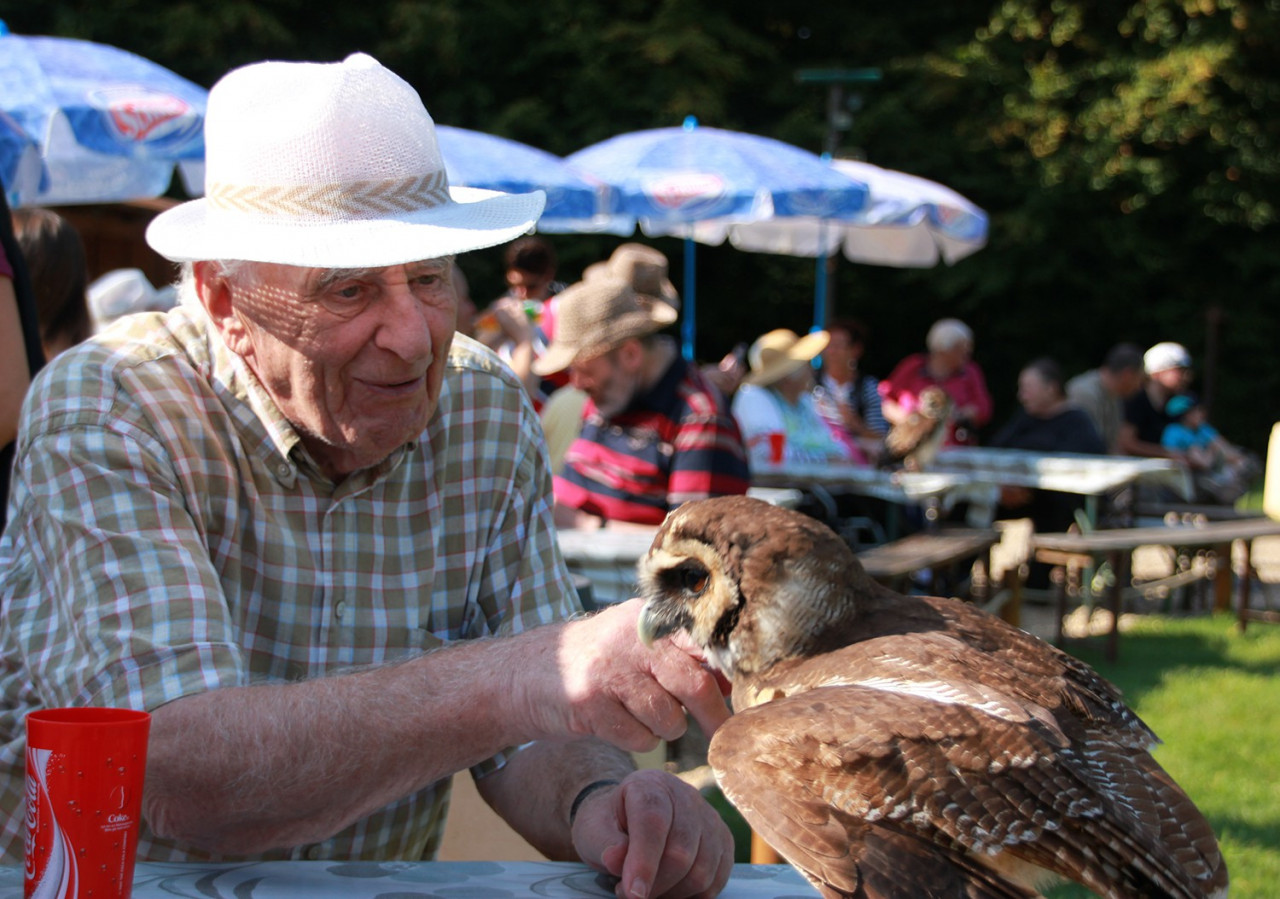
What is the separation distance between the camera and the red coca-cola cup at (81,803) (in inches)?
52.8

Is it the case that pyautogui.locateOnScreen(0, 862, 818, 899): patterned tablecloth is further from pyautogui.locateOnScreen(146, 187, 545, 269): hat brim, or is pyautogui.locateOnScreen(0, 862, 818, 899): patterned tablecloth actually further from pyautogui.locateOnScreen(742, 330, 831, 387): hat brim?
pyautogui.locateOnScreen(742, 330, 831, 387): hat brim

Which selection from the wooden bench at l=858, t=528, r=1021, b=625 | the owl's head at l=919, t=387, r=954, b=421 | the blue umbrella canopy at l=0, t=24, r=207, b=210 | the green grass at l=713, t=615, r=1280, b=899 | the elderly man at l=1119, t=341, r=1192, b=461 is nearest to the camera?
the green grass at l=713, t=615, r=1280, b=899

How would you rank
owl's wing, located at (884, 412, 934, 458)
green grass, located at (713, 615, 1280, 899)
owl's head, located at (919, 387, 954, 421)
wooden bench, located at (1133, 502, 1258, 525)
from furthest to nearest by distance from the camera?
wooden bench, located at (1133, 502, 1258, 525) → owl's head, located at (919, 387, 954, 421) → owl's wing, located at (884, 412, 934, 458) → green grass, located at (713, 615, 1280, 899)

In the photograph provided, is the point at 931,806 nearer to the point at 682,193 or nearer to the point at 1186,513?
the point at 682,193

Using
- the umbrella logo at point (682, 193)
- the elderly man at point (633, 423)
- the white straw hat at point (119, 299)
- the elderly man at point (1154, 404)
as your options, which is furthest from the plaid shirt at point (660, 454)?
the elderly man at point (1154, 404)

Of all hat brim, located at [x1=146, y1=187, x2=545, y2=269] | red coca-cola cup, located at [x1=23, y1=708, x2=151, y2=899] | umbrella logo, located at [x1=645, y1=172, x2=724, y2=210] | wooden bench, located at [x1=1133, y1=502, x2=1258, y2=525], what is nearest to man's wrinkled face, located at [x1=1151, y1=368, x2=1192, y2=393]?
wooden bench, located at [x1=1133, y1=502, x2=1258, y2=525]

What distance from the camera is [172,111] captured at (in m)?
6.77

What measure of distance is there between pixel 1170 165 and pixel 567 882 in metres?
22.0

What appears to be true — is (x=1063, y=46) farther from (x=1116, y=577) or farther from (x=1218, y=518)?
(x=1116, y=577)

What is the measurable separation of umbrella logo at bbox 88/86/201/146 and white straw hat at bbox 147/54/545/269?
16.5 feet

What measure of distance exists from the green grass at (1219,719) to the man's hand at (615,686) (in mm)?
2726

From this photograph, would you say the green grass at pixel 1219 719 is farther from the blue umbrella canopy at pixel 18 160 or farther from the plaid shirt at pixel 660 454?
the blue umbrella canopy at pixel 18 160

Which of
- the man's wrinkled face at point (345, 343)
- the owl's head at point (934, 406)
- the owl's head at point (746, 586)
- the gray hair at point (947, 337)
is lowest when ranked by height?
the owl's head at point (934, 406)

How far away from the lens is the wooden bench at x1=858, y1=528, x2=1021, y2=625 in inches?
264
